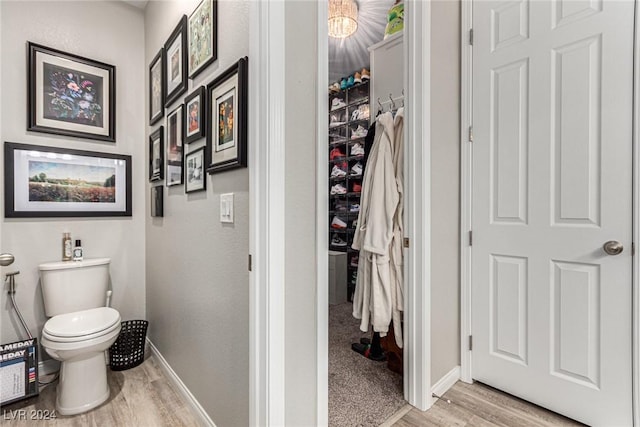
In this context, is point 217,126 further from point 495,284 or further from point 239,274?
point 495,284

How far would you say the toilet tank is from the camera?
189cm

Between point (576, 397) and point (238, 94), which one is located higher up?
point (238, 94)

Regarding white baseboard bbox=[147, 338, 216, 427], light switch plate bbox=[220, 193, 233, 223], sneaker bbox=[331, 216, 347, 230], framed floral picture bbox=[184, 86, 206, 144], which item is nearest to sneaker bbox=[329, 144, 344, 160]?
sneaker bbox=[331, 216, 347, 230]

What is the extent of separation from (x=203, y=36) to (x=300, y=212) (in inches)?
43.4

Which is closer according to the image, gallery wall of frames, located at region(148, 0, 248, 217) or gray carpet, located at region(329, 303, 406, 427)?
gallery wall of frames, located at region(148, 0, 248, 217)

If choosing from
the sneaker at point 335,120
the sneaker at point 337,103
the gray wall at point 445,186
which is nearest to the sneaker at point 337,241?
the sneaker at point 335,120

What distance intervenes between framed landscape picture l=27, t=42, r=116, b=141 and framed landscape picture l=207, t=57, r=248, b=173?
1327 mm

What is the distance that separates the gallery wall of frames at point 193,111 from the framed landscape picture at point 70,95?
31 cm

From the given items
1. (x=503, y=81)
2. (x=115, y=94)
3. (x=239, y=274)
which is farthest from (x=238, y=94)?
(x=115, y=94)

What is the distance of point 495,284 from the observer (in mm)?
1782

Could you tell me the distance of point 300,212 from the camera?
3.65 ft

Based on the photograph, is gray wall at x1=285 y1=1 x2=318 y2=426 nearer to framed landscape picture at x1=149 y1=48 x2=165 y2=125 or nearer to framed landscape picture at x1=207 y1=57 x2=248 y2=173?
framed landscape picture at x1=207 y1=57 x2=248 y2=173

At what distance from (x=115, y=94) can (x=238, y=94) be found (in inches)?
67.2

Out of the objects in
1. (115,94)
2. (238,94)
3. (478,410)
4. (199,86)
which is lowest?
(478,410)
